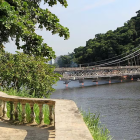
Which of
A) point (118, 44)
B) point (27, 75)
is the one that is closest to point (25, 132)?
point (27, 75)

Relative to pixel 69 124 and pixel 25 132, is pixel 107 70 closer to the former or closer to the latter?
pixel 25 132

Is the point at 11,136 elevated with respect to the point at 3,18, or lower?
lower

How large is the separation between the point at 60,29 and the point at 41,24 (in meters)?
0.66

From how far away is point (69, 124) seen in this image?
287 cm

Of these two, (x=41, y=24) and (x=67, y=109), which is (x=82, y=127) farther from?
(x=41, y=24)

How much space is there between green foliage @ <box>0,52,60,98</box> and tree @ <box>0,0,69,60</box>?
82.1 inches

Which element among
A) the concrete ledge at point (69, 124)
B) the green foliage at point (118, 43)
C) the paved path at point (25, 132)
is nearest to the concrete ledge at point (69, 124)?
the concrete ledge at point (69, 124)

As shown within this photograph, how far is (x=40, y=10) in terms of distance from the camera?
7.65 metres

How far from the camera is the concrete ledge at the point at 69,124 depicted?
7.89 ft

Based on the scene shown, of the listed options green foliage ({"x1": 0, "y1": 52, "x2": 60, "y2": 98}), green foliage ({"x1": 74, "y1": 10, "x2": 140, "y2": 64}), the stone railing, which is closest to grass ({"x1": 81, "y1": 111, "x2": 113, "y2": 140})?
the stone railing

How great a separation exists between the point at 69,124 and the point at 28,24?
14.1 ft

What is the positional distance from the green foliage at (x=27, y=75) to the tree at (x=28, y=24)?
2085 mm

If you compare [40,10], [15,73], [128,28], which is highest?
[128,28]

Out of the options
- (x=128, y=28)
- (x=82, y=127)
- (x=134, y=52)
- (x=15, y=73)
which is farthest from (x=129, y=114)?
(x=128, y=28)
